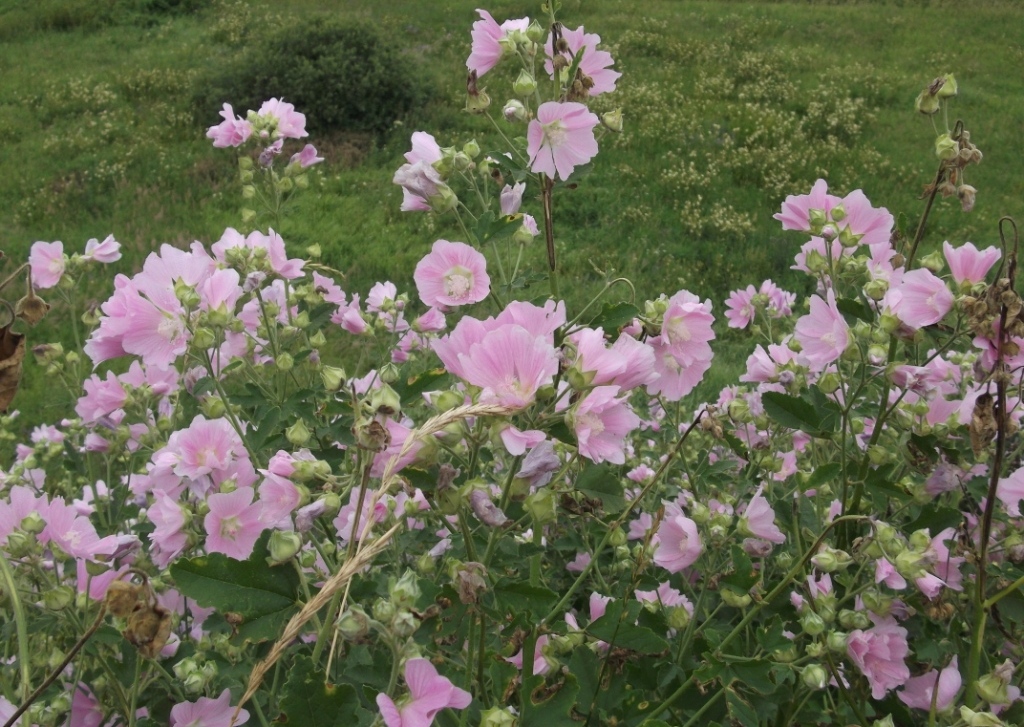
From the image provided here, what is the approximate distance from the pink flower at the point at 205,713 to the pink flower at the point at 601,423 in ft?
1.98

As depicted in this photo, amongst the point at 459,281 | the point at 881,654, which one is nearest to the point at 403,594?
the point at 459,281

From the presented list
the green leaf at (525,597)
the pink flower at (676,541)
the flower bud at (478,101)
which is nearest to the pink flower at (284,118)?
the flower bud at (478,101)

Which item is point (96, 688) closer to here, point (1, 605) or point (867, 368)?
point (1, 605)

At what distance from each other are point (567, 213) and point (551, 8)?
16.3ft

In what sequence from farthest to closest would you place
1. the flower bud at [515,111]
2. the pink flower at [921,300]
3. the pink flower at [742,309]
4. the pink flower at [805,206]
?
the pink flower at [742,309] < the pink flower at [805,206] < the flower bud at [515,111] < the pink flower at [921,300]

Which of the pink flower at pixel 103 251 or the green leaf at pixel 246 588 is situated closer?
the green leaf at pixel 246 588

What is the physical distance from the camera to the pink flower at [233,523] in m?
1.08

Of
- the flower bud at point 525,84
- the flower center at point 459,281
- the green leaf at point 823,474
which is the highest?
the flower bud at point 525,84

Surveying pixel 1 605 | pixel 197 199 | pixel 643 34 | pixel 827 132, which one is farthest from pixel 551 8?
pixel 643 34

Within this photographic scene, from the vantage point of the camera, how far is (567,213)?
20.3 feet

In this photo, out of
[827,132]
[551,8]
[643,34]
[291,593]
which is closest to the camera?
[291,593]

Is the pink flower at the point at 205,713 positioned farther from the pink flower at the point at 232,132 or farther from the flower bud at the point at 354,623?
the pink flower at the point at 232,132

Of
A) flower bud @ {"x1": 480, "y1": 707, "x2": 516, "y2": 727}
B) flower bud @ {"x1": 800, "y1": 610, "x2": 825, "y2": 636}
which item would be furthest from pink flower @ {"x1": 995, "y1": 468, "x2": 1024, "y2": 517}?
flower bud @ {"x1": 480, "y1": 707, "x2": 516, "y2": 727}

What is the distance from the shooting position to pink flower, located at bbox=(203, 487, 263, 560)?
1.08 meters
